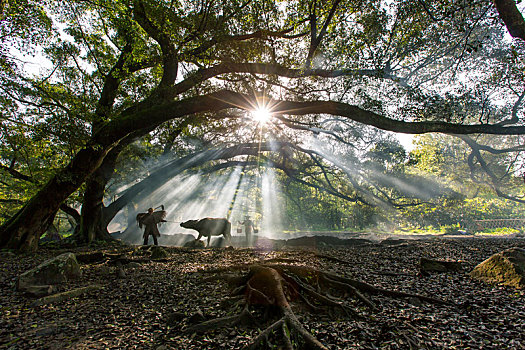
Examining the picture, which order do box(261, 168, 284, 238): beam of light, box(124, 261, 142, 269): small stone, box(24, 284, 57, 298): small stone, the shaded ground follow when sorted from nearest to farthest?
the shaded ground
box(24, 284, 57, 298): small stone
box(124, 261, 142, 269): small stone
box(261, 168, 284, 238): beam of light

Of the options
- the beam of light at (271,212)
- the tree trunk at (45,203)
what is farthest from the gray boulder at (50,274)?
the beam of light at (271,212)

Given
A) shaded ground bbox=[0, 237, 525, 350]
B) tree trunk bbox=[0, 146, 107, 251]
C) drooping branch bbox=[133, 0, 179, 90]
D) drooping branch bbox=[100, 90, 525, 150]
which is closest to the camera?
shaded ground bbox=[0, 237, 525, 350]

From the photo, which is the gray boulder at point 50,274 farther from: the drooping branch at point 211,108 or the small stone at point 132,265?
the drooping branch at point 211,108

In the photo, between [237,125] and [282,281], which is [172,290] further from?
[237,125]

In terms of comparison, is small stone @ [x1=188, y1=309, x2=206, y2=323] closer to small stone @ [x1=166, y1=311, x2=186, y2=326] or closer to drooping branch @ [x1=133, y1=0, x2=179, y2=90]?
small stone @ [x1=166, y1=311, x2=186, y2=326]

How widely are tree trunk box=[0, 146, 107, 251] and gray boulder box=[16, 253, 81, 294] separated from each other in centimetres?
351

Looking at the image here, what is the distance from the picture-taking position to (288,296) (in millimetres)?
3459

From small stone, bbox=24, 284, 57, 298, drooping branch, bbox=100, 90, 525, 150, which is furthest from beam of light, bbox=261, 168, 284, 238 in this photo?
small stone, bbox=24, 284, 57, 298

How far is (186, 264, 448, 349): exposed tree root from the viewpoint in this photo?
2418mm

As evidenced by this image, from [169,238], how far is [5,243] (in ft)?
36.3

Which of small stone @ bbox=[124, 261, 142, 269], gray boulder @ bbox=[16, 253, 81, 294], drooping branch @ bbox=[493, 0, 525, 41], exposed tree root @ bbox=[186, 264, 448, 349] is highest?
drooping branch @ bbox=[493, 0, 525, 41]

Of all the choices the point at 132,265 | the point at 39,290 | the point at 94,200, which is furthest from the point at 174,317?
the point at 94,200

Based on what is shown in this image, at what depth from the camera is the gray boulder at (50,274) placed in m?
3.77

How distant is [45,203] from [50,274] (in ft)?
14.7
